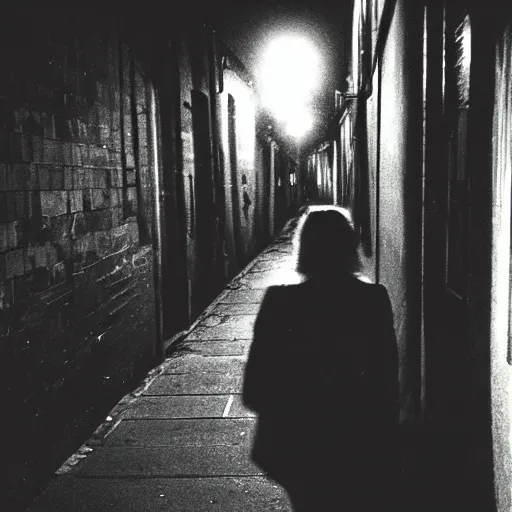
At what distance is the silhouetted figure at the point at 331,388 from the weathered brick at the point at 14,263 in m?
1.86

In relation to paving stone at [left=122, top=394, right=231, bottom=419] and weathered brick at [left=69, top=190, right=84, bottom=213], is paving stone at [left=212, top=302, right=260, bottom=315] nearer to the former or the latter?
paving stone at [left=122, top=394, right=231, bottom=419]

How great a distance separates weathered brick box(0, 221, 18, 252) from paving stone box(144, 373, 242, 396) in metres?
2.31

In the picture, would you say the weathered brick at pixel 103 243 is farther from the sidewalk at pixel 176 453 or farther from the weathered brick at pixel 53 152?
the sidewalk at pixel 176 453

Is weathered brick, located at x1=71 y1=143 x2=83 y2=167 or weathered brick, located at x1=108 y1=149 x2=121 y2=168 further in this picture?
weathered brick, located at x1=108 y1=149 x2=121 y2=168

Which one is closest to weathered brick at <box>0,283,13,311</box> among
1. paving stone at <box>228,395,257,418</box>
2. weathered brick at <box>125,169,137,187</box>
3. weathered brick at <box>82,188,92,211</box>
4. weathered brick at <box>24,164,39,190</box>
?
weathered brick at <box>24,164,39,190</box>

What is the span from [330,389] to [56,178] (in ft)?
8.94

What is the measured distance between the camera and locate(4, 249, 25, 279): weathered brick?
9.71 feet

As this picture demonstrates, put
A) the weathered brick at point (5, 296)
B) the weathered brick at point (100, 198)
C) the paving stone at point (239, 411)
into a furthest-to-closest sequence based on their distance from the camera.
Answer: the paving stone at point (239, 411), the weathered brick at point (100, 198), the weathered brick at point (5, 296)

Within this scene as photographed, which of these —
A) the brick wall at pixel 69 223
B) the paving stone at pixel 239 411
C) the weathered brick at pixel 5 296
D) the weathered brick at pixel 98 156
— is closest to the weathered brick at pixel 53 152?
the brick wall at pixel 69 223

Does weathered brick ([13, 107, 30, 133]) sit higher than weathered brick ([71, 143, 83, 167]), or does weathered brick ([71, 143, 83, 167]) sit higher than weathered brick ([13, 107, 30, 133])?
weathered brick ([13, 107, 30, 133])

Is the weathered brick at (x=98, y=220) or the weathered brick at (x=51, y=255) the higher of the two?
the weathered brick at (x=98, y=220)

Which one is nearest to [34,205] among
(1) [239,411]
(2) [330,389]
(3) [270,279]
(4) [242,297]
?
(1) [239,411]

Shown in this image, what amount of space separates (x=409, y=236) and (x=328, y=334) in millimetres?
1226

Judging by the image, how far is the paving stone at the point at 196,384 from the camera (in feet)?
16.3
